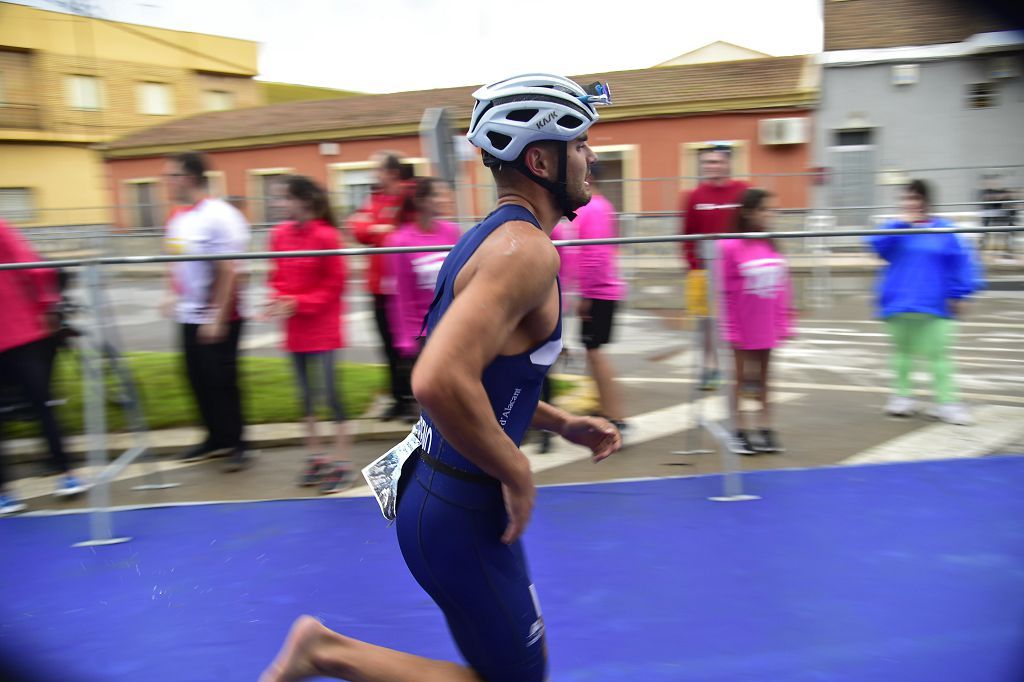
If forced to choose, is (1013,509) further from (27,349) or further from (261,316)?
(27,349)

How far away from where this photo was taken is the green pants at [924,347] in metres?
5.84

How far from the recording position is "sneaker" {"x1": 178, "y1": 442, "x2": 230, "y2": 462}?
5887 millimetres

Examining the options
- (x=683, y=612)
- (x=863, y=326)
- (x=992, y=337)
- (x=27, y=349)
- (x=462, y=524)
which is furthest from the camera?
(x=863, y=326)

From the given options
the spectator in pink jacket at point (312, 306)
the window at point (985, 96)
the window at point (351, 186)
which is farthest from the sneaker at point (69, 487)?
the window at point (351, 186)

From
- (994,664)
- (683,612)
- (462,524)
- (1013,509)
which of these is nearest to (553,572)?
(683,612)

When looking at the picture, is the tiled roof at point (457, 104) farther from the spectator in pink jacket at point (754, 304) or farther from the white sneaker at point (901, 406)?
the spectator in pink jacket at point (754, 304)

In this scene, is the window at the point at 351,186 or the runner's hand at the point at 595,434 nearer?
the runner's hand at the point at 595,434

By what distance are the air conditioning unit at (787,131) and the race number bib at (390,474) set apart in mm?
19102

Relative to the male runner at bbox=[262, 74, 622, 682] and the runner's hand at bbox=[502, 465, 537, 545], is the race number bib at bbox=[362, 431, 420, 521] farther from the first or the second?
the runner's hand at bbox=[502, 465, 537, 545]

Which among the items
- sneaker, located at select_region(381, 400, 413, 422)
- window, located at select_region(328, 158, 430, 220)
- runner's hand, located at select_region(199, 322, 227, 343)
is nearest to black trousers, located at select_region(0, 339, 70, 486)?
runner's hand, located at select_region(199, 322, 227, 343)

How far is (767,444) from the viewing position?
562 cm

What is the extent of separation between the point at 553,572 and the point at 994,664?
67.3 inches

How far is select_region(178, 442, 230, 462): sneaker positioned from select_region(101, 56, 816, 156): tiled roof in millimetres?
16079

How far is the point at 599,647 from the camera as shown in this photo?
3.21 metres
